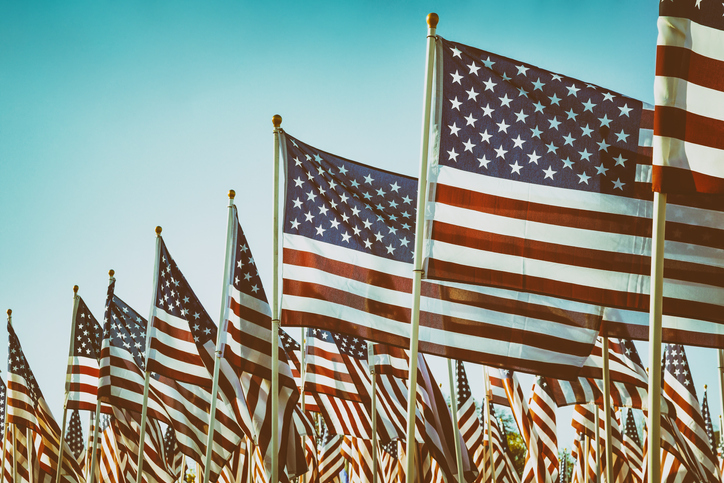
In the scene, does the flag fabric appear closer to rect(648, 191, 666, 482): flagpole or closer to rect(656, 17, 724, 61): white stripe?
rect(648, 191, 666, 482): flagpole

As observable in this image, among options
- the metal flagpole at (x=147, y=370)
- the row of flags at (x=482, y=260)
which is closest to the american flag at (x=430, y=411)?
the row of flags at (x=482, y=260)

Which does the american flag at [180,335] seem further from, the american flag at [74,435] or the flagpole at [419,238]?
the american flag at [74,435]

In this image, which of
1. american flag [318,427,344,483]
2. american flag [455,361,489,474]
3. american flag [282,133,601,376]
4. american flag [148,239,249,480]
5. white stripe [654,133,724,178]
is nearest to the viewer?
white stripe [654,133,724,178]

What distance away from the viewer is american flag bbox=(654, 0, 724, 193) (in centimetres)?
563

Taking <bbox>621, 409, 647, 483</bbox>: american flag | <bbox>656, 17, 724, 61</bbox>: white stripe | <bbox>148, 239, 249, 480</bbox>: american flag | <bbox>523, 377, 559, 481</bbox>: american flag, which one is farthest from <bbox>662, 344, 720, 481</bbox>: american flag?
<bbox>656, 17, 724, 61</bbox>: white stripe

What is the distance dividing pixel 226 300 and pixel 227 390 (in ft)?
5.21

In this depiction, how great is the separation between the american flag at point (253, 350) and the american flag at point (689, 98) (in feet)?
25.0

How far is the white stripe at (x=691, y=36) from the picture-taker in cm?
576

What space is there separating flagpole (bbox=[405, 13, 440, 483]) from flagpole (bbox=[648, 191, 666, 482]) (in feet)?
8.48

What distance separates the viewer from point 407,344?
34.4 ft

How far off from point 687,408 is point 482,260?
12.2 meters

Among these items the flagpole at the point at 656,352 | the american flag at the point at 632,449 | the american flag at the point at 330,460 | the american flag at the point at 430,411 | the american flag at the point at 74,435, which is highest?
the flagpole at the point at 656,352

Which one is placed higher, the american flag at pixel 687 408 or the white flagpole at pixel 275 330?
the white flagpole at pixel 275 330

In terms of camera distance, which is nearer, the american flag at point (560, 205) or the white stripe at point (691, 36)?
the white stripe at point (691, 36)
